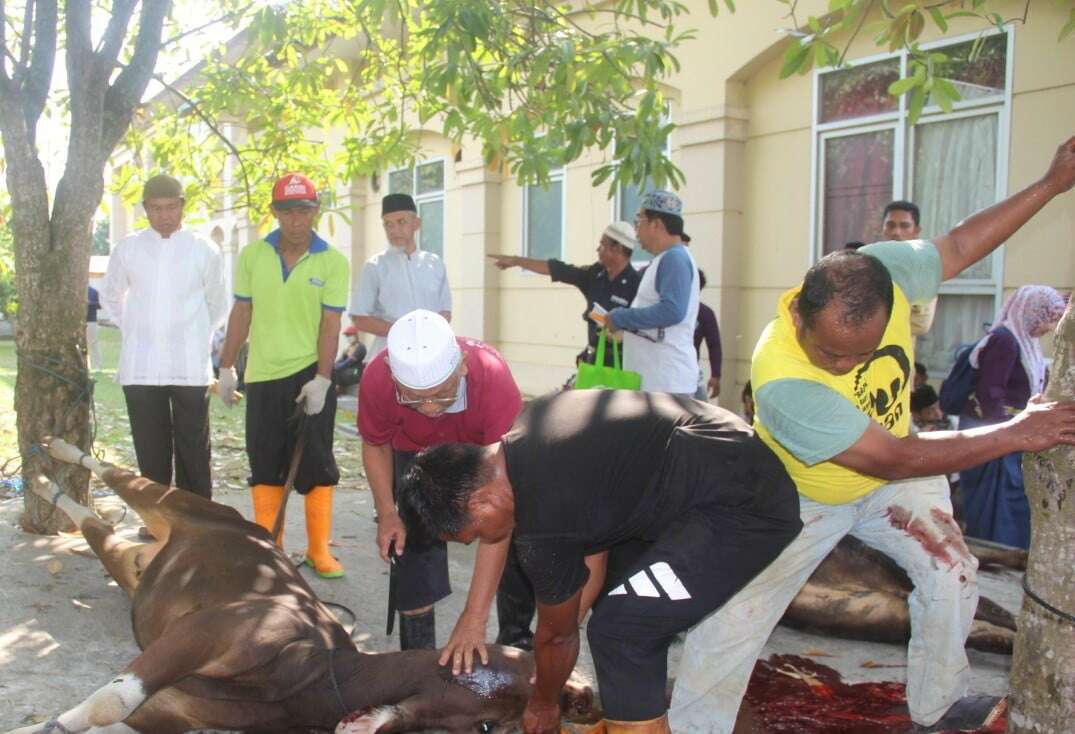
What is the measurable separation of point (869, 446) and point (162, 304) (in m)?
3.81

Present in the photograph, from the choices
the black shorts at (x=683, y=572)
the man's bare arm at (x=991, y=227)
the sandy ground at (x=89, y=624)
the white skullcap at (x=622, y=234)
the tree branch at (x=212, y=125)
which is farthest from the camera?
the tree branch at (x=212, y=125)

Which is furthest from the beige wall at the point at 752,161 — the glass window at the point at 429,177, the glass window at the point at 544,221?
the glass window at the point at 429,177

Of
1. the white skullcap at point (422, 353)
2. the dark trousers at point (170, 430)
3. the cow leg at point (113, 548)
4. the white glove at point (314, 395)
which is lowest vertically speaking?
the cow leg at point (113, 548)

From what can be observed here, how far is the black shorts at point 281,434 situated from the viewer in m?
5.11

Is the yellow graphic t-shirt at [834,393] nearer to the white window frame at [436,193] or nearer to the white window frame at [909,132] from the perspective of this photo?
the white window frame at [909,132]

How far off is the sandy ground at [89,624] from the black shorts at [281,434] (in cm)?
55

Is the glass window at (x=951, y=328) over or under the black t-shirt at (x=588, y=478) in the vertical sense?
over

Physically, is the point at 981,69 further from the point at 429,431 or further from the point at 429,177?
the point at 429,177

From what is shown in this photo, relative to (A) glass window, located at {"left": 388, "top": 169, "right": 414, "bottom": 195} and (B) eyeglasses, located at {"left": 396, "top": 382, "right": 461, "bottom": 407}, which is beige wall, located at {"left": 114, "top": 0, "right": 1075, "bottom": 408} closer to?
(A) glass window, located at {"left": 388, "top": 169, "right": 414, "bottom": 195}

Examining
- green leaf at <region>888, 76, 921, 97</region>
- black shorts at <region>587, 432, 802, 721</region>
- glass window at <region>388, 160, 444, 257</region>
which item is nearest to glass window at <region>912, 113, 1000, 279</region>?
green leaf at <region>888, 76, 921, 97</region>

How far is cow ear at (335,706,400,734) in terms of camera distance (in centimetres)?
314

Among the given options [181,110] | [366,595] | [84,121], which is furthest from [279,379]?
[181,110]

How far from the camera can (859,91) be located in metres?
7.91

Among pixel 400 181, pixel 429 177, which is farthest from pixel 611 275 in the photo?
pixel 400 181
